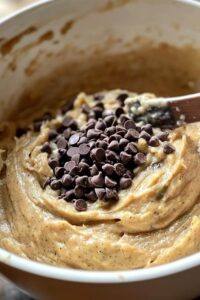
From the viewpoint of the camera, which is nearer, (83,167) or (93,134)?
(83,167)

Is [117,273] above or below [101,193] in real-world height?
above

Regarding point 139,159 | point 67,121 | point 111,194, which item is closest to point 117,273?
point 111,194

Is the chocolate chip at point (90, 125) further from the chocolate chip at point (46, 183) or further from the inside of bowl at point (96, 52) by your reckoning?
the inside of bowl at point (96, 52)

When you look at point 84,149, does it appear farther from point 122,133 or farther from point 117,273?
point 117,273

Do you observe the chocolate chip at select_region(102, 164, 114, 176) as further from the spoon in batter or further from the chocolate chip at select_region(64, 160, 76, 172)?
the spoon in batter

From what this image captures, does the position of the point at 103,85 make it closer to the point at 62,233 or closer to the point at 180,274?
the point at 62,233

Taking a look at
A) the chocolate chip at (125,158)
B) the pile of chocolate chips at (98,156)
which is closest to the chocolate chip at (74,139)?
the pile of chocolate chips at (98,156)

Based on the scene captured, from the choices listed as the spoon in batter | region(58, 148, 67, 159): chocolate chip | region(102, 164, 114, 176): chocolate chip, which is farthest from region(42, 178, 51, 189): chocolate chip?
the spoon in batter
